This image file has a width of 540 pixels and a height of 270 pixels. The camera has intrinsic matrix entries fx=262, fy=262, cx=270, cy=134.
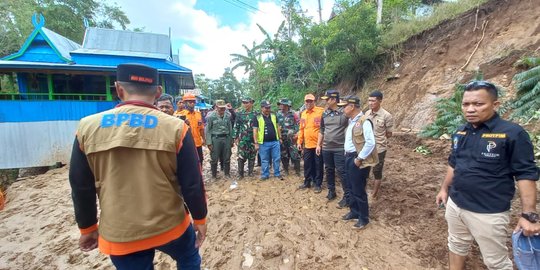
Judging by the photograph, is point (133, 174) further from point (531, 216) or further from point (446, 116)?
point (446, 116)

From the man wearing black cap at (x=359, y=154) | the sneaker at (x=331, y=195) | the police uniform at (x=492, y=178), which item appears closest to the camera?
the police uniform at (x=492, y=178)

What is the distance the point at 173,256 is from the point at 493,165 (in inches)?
94.2

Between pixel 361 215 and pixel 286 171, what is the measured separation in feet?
10.1

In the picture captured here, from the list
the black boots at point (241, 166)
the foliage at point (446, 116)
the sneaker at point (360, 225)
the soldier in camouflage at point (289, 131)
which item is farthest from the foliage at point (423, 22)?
the sneaker at point (360, 225)

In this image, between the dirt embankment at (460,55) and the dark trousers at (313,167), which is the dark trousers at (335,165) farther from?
the dirt embankment at (460,55)

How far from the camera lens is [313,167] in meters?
5.30

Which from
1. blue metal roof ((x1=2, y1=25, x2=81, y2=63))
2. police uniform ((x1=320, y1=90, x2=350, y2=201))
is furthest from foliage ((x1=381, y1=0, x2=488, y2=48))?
blue metal roof ((x1=2, y1=25, x2=81, y2=63))

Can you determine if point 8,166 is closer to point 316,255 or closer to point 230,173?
point 230,173

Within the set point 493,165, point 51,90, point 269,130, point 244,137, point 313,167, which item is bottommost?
point 313,167

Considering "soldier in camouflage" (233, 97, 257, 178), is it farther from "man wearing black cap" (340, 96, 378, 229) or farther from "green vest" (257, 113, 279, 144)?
"man wearing black cap" (340, 96, 378, 229)

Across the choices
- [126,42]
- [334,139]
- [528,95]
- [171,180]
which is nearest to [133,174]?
[171,180]

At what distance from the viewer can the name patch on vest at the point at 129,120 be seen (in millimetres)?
1515

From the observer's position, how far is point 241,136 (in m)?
6.27

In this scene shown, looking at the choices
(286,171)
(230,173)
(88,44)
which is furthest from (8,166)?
(286,171)
